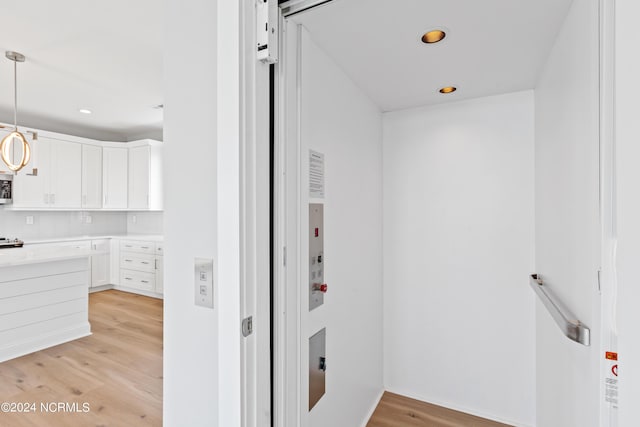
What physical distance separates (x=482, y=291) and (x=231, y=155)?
196 centimetres

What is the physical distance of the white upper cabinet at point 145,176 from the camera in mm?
5129

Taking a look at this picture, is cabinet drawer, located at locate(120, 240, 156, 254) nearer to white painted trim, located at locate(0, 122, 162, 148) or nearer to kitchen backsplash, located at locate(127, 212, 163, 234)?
kitchen backsplash, located at locate(127, 212, 163, 234)

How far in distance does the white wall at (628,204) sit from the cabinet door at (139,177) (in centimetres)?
564

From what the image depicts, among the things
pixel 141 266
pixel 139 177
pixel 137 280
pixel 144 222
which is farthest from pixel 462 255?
pixel 144 222

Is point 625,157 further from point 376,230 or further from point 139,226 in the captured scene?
point 139,226

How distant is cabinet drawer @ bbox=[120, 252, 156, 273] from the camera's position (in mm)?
4844

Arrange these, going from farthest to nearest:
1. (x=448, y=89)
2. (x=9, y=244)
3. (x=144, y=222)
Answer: (x=144, y=222) < (x=9, y=244) < (x=448, y=89)

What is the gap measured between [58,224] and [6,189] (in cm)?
92

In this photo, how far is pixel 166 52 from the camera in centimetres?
113

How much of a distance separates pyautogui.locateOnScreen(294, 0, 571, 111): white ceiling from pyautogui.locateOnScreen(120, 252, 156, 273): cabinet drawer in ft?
13.9

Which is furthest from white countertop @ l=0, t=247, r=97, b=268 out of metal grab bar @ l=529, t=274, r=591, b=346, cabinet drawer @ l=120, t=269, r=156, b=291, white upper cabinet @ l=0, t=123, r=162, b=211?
metal grab bar @ l=529, t=274, r=591, b=346

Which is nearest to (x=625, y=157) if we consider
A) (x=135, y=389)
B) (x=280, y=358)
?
(x=280, y=358)

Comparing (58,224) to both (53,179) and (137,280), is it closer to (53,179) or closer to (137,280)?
(53,179)

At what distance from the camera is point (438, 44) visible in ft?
4.91
